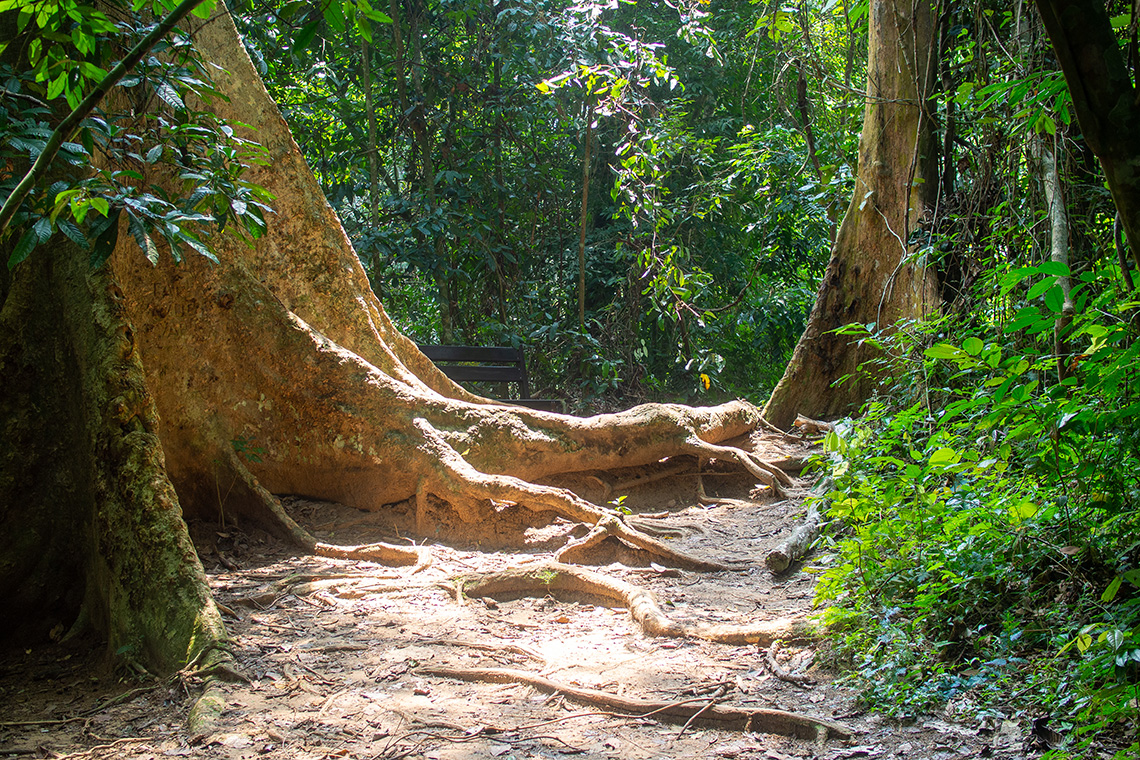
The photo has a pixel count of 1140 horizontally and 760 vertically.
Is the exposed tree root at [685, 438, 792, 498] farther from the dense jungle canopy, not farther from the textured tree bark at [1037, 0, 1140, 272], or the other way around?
the textured tree bark at [1037, 0, 1140, 272]

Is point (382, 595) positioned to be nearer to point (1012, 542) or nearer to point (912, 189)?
point (1012, 542)

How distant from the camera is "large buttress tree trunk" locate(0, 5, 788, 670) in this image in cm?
273

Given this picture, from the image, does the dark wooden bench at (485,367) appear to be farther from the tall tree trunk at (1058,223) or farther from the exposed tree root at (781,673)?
the tall tree trunk at (1058,223)

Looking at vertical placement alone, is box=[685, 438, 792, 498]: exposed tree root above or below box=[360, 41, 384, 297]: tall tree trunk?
below

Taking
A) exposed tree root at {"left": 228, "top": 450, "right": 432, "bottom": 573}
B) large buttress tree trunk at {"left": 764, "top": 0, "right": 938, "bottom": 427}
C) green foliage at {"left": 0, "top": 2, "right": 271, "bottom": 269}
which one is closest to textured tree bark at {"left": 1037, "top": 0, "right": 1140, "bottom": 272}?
green foliage at {"left": 0, "top": 2, "right": 271, "bottom": 269}

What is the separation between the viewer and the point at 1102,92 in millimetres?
1024

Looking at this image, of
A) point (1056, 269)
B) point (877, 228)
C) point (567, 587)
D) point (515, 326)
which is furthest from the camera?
point (515, 326)

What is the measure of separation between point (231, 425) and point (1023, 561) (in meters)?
3.66

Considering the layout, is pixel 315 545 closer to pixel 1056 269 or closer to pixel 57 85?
pixel 57 85

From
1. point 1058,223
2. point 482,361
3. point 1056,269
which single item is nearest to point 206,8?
point 1056,269

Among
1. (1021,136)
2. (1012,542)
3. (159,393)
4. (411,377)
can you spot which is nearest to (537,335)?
(411,377)

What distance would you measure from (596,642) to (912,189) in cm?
399

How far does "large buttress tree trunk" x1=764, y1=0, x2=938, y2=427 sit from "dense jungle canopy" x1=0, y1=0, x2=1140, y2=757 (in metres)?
0.03

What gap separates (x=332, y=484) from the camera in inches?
167
